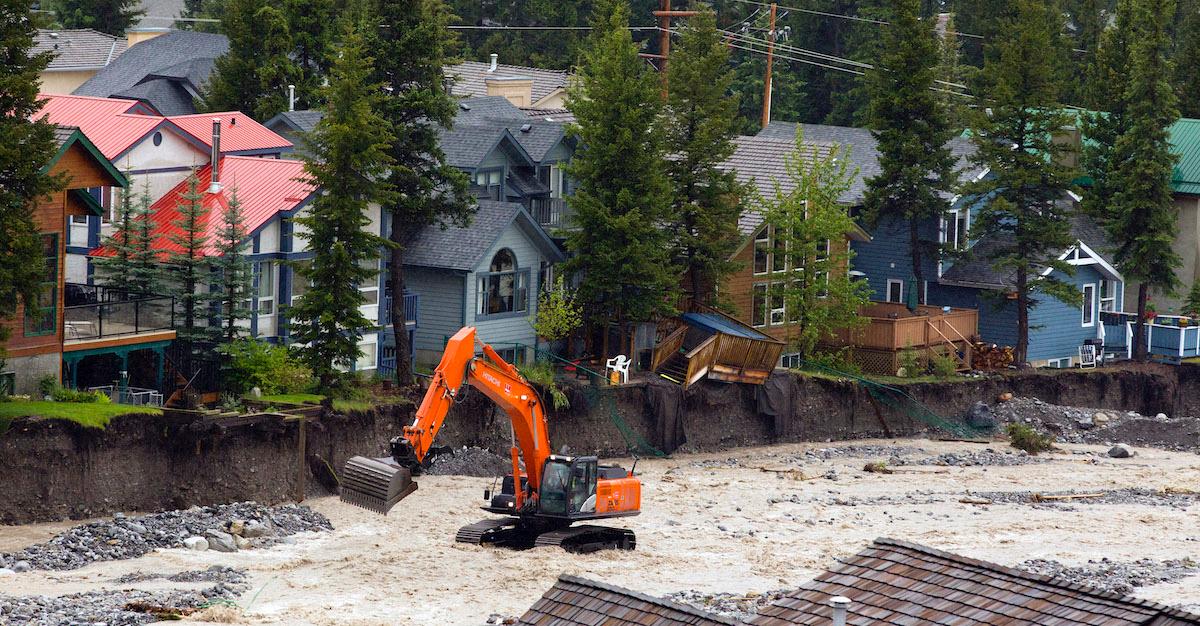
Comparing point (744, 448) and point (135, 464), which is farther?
point (744, 448)

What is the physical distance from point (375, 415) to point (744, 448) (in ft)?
49.8

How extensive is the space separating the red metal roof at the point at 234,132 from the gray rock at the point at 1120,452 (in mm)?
30412

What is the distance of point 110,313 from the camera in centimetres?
5044

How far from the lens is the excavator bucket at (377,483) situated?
3825cm

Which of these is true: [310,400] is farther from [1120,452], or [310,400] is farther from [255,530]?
[1120,452]

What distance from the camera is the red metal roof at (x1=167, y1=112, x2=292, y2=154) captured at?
5916 cm

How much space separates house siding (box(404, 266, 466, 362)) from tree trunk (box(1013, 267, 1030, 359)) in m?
22.7

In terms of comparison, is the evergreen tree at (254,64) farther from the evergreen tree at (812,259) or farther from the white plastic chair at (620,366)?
the evergreen tree at (812,259)

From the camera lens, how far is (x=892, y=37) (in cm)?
7081

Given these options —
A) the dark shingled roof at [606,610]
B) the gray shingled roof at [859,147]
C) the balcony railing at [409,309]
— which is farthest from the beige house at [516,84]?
the dark shingled roof at [606,610]

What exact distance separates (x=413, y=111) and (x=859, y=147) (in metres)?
26.4

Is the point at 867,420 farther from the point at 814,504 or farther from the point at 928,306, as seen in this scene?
the point at 814,504

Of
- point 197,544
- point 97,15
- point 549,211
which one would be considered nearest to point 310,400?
point 197,544

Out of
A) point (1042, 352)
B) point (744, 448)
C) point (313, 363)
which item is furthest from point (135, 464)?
point (1042, 352)
